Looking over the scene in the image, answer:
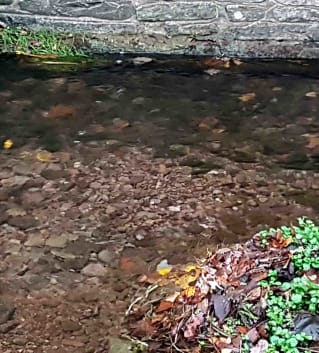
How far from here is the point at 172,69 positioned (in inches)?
201

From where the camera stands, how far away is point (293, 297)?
2340mm

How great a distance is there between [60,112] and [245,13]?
5.39 ft

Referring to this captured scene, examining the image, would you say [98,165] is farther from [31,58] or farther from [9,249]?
[31,58]

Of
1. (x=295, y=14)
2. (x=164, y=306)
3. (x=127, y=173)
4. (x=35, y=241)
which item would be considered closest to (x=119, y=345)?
(x=164, y=306)

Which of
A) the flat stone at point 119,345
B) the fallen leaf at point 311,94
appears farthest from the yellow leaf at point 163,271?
the fallen leaf at point 311,94

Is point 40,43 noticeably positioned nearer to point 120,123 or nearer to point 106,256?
point 120,123

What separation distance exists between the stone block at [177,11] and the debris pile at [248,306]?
287 centimetres

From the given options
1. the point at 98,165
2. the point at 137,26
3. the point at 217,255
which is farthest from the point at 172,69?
the point at 217,255

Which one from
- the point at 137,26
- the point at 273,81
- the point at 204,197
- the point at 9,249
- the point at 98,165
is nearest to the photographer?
the point at 9,249

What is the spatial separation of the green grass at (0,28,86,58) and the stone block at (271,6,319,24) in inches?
56.9

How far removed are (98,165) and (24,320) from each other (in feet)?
4.15

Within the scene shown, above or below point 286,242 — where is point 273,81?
below

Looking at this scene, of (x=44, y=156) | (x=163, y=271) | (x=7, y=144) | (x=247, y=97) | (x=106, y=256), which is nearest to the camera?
(x=163, y=271)

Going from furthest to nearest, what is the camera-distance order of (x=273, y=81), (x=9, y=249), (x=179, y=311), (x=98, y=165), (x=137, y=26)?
(x=137, y=26)
(x=273, y=81)
(x=98, y=165)
(x=9, y=249)
(x=179, y=311)
